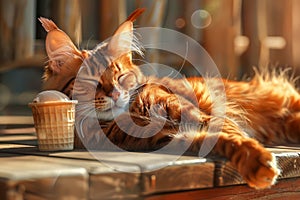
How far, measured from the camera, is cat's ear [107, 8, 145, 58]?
191cm

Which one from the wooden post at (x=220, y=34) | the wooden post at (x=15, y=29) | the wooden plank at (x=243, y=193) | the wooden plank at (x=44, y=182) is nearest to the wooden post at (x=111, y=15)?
the wooden post at (x=15, y=29)

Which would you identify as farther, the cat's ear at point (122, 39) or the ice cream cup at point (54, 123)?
the cat's ear at point (122, 39)

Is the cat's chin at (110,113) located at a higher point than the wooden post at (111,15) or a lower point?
lower

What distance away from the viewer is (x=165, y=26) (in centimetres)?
340

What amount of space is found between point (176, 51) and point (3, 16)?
1.06 meters

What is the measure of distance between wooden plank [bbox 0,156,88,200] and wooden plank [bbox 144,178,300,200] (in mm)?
204

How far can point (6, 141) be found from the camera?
7.08ft

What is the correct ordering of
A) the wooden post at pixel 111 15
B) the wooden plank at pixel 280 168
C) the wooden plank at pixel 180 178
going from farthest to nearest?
the wooden post at pixel 111 15, the wooden plank at pixel 280 168, the wooden plank at pixel 180 178

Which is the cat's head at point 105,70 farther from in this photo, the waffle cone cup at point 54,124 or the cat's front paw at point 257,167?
the cat's front paw at point 257,167

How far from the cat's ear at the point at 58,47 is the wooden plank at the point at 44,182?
1.85ft

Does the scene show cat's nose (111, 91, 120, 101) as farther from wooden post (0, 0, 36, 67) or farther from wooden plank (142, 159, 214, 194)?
wooden post (0, 0, 36, 67)

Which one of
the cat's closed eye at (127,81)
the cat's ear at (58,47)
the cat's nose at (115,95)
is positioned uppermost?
the cat's ear at (58,47)

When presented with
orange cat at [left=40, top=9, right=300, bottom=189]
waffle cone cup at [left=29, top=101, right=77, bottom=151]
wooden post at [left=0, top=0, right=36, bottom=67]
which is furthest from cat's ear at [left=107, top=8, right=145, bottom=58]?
wooden post at [left=0, top=0, right=36, bottom=67]

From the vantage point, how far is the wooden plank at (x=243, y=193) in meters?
1.56
